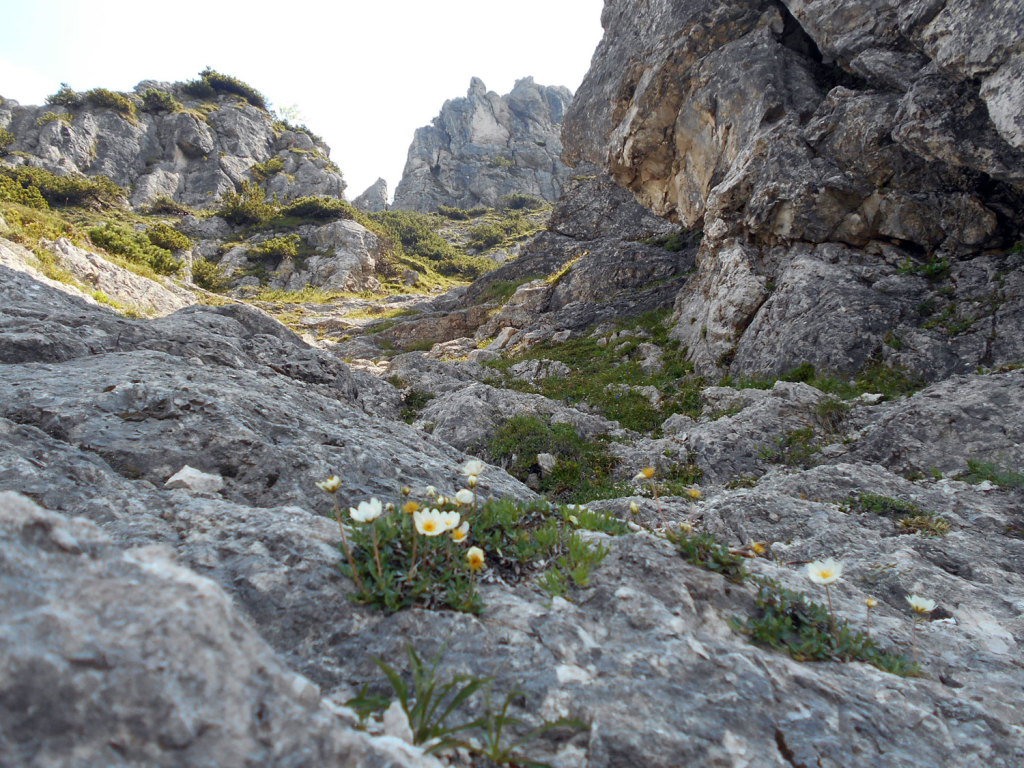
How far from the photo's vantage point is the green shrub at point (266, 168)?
65.3m

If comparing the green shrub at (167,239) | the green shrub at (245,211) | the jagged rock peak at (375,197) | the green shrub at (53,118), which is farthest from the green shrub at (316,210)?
the jagged rock peak at (375,197)

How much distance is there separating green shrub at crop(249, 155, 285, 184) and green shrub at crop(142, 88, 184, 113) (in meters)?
12.0

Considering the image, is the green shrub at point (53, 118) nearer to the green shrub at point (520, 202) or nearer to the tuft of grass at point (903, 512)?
the green shrub at point (520, 202)

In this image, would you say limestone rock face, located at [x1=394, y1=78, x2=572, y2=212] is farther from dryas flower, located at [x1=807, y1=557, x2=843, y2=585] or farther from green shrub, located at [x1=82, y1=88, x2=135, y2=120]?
dryas flower, located at [x1=807, y1=557, x2=843, y2=585]

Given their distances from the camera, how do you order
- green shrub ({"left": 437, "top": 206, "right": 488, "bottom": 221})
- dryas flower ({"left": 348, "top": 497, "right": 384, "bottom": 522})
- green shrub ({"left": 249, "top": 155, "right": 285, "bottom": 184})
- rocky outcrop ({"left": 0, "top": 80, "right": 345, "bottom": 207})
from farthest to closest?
green shrub ({"left": 437, "top": 206, "right": 488, "bottom": 221})
green shrub ({"left": 249, "top": 155, "right": 285, "bottom": 184})
rocky outcrop ({"left": 0, "top": 80, "right": 345, "bottom": 207})
dryas flower ({"left": 348, "top": 497, "right": 384, "bottom": 522})

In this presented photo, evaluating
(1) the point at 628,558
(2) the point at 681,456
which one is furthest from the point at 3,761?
(2) the point at 681,456

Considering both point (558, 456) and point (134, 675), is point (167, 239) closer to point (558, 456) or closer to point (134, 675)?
point (558, 456)

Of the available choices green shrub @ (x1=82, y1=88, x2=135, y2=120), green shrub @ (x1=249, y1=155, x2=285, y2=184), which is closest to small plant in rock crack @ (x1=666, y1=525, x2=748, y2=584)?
green shrub @ (x1=249, y1=155, x2=285, y2=184)

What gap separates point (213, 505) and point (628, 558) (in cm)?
304

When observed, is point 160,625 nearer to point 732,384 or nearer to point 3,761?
point 3,761

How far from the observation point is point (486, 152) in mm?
114625

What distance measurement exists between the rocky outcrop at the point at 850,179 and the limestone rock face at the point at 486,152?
3609 inches

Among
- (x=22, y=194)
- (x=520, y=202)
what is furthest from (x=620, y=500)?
(x=520, y=202)

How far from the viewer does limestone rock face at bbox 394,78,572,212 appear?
108062mm
